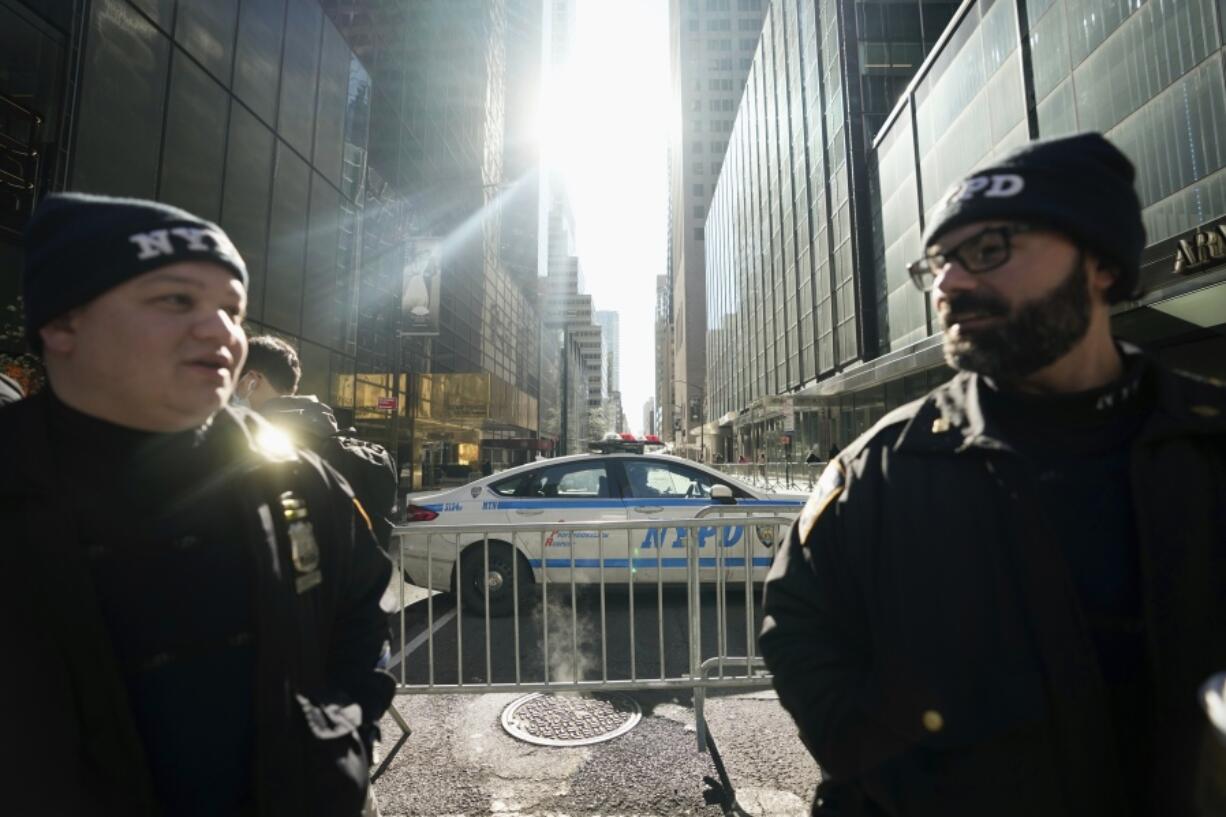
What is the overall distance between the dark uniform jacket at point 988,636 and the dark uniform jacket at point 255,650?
3.29 ft

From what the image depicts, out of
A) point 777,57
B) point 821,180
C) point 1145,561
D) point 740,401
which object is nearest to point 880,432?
point 1145,561

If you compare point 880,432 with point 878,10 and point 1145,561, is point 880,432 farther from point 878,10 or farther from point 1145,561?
point 878,10

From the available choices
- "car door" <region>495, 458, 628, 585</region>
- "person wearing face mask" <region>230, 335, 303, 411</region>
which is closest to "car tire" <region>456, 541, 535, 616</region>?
"car door" <region>495, 458, 628, 585</region>

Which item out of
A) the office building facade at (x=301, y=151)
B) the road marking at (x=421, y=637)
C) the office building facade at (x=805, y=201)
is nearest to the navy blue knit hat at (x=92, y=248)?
the road marking at (x=421, y=637)

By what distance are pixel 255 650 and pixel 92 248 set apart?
2.95 feet

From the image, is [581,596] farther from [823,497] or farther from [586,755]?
[823,497]

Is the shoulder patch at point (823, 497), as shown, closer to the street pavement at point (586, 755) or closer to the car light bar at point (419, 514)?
the street pavement at point (586, 755)

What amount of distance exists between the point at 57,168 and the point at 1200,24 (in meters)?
18.5

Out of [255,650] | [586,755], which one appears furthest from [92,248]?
[586,755]

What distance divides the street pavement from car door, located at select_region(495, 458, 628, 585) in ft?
3.71

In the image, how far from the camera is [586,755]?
344cm

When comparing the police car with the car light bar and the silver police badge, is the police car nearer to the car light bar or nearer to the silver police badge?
the car light bar

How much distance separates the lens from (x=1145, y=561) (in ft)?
3.65

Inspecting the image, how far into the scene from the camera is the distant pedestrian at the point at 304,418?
3104 mm
